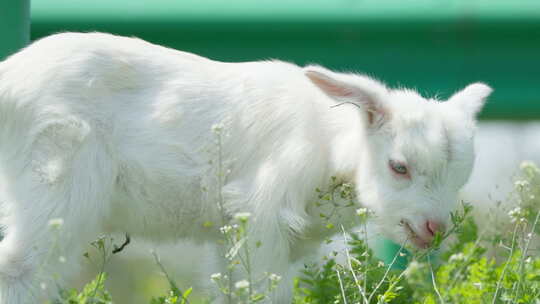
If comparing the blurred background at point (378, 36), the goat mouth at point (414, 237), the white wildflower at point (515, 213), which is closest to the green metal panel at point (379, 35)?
the blurred background at point (378, 36)

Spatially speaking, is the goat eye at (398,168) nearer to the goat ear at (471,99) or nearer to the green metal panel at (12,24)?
the goat ear at (471,99)

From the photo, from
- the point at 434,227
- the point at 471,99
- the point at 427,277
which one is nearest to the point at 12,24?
the point at 471,99

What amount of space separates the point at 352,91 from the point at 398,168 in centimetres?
53

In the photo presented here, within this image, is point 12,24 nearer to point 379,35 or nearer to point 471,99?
point 379,35

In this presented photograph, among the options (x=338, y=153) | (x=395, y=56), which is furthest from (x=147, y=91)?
(x=395, y=56)

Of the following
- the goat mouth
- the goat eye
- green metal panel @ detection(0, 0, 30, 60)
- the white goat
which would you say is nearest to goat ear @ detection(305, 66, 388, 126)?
the white goat

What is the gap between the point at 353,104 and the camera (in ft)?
19.2

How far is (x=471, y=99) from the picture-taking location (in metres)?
6.17

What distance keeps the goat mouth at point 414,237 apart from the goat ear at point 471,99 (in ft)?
2.95

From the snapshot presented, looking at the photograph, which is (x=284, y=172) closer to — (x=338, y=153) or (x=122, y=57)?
(x=338, y=153)

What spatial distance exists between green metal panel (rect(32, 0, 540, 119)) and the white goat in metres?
1.30

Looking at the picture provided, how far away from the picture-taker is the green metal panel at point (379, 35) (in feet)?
24.5

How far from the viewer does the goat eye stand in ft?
18.2

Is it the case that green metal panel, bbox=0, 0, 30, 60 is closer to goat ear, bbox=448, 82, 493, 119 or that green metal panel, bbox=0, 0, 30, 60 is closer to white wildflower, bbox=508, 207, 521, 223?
goat ear, bbox=448, 82, 493, 119
